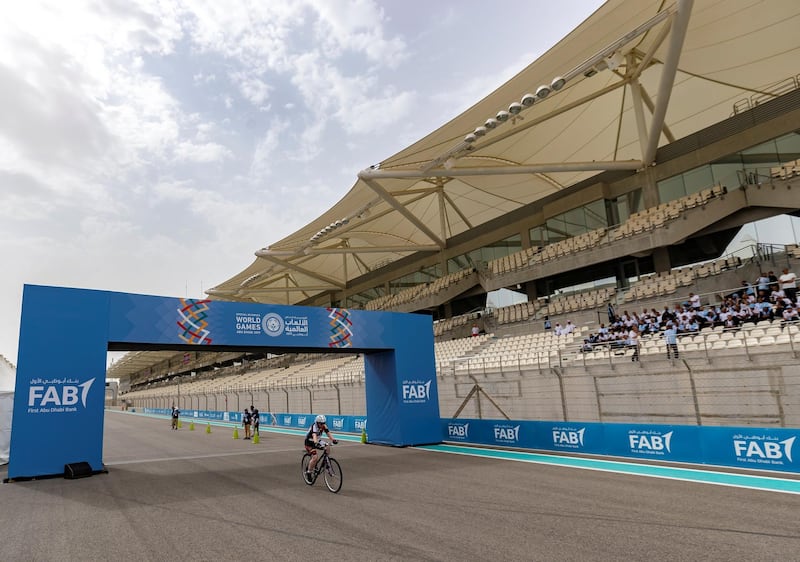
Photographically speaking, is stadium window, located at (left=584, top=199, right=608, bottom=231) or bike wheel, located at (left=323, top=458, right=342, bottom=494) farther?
stadium window, located at (left=584, top=199, right=608, bottom=231)

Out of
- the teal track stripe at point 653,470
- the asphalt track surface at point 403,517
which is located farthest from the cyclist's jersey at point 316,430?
the teal track stripe at point 653,470

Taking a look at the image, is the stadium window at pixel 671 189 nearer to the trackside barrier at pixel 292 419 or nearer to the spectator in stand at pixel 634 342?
→ the spectator in stand at pixel 634 342

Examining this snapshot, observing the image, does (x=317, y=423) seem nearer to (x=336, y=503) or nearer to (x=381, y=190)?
(x=336, y=503)

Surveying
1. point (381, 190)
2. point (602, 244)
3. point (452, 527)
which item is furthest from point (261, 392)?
point (452, 527)

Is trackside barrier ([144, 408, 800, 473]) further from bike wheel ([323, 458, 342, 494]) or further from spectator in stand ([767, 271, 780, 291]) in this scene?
spectator in stand ([767, 271, 780, 291])

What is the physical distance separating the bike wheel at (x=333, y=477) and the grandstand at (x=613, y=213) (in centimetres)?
1005

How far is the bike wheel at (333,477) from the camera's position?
30.7 feet

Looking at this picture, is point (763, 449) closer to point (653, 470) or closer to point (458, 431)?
point (653, 470)

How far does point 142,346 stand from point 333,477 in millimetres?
7537

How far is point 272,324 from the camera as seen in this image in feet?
50.8

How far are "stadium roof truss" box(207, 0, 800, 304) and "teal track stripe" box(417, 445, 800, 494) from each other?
1287 cm

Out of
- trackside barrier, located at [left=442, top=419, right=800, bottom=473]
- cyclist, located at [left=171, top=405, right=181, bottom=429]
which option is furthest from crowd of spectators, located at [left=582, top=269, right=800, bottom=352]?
cyclist, located at [left=171, top=405, right=181, bottom=429]

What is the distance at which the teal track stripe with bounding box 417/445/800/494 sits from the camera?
885cm

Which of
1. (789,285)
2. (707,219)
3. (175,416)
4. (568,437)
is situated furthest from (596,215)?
(175,416)
